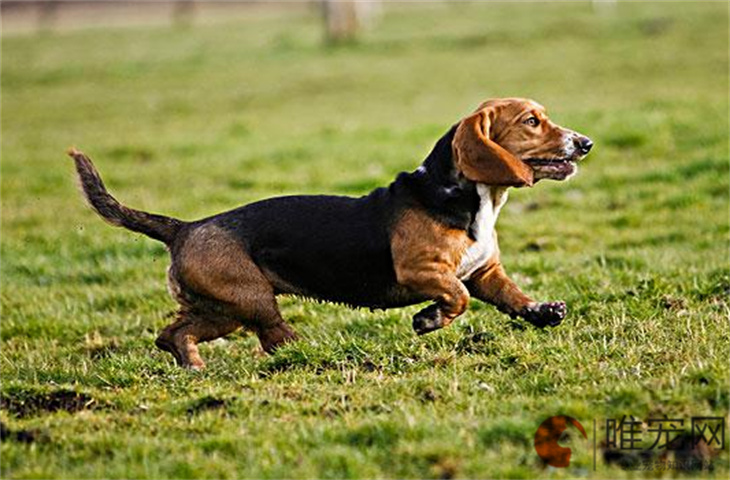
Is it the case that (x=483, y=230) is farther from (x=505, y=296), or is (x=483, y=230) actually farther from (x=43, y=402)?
(x=43, y=402)

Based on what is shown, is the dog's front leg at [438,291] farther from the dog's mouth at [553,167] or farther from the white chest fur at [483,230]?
the dog's mouth at [553,167]

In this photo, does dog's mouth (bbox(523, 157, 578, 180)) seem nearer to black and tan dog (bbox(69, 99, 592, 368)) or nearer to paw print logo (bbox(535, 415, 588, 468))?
black and tan dog (bbox(69, 99, 592, 368))

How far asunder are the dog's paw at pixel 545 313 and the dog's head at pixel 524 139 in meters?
0.76

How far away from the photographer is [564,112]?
1898cm

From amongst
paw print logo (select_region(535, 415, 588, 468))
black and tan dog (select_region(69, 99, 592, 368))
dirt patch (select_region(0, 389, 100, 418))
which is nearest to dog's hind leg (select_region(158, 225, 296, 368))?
black and tan dog (select_region(69, 99, 592, 368))

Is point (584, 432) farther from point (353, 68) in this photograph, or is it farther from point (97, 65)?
point (97, 65)

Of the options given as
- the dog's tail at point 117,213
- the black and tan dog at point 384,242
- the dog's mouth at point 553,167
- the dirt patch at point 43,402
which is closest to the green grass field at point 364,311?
the dirt patch at point 43,402

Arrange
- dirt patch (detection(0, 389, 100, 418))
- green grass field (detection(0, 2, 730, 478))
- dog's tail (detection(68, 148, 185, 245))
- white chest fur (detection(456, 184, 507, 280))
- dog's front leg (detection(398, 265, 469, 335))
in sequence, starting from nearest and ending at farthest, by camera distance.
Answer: green grass field (detection(0, 2, 730, 478)) → dirt patch (detection(0, 389, 100, 418)) → dog's front leg (detection(398, 265, 469, 335)) → white chest fur (detection(456, 184, 507, 280)) → dog's tail (detection(68, 148, 185, 245))

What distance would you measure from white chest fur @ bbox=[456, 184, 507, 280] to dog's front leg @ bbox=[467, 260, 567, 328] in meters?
0.16

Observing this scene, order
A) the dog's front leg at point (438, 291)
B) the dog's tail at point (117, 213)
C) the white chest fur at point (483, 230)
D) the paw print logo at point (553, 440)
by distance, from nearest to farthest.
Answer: the paw print logo at point (553, 440) → the dog's front leg at point (438, 291) → the white chest fur at point (483, 230) → the dog's tail at point (117, 213)

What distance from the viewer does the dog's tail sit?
25.3 feet

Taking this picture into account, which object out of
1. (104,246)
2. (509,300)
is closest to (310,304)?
(509,300)

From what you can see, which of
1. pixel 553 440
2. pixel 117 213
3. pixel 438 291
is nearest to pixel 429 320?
pixel 438 291

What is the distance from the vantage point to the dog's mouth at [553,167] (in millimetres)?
7227
